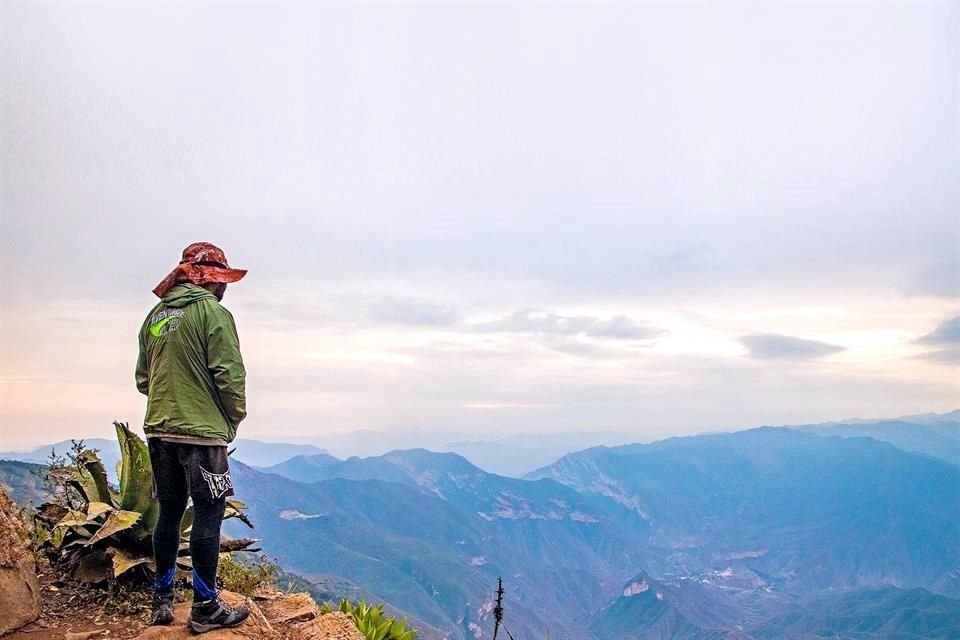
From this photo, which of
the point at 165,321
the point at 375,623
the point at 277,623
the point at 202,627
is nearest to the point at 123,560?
the point at 202,627

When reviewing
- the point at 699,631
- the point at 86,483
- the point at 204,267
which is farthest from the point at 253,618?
the point at 699,631

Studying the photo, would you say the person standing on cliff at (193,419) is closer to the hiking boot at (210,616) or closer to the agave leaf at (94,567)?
the hiking boot at (210,616)

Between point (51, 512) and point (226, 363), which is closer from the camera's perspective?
point (226, 363)

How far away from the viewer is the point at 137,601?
533 centimetres

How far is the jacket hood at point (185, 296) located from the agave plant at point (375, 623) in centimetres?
339

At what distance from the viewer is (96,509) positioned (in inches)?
221

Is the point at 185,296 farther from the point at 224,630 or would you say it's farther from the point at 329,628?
the point at 329,628

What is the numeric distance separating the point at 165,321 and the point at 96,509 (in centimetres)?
217

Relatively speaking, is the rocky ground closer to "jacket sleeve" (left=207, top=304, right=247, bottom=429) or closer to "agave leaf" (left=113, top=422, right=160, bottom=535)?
"agave leaf" (left=113, top=422, right=160, bottom=535)

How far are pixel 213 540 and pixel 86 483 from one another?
2347mm

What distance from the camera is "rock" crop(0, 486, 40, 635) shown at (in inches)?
190

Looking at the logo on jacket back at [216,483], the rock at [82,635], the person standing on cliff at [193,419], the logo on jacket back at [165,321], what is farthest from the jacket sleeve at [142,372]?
the rock at [82,635]

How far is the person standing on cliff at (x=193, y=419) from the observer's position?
176 inches

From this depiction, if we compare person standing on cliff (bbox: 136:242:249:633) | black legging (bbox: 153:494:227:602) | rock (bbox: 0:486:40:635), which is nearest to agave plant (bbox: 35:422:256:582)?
rock (bbox: 0:486:40:635)
